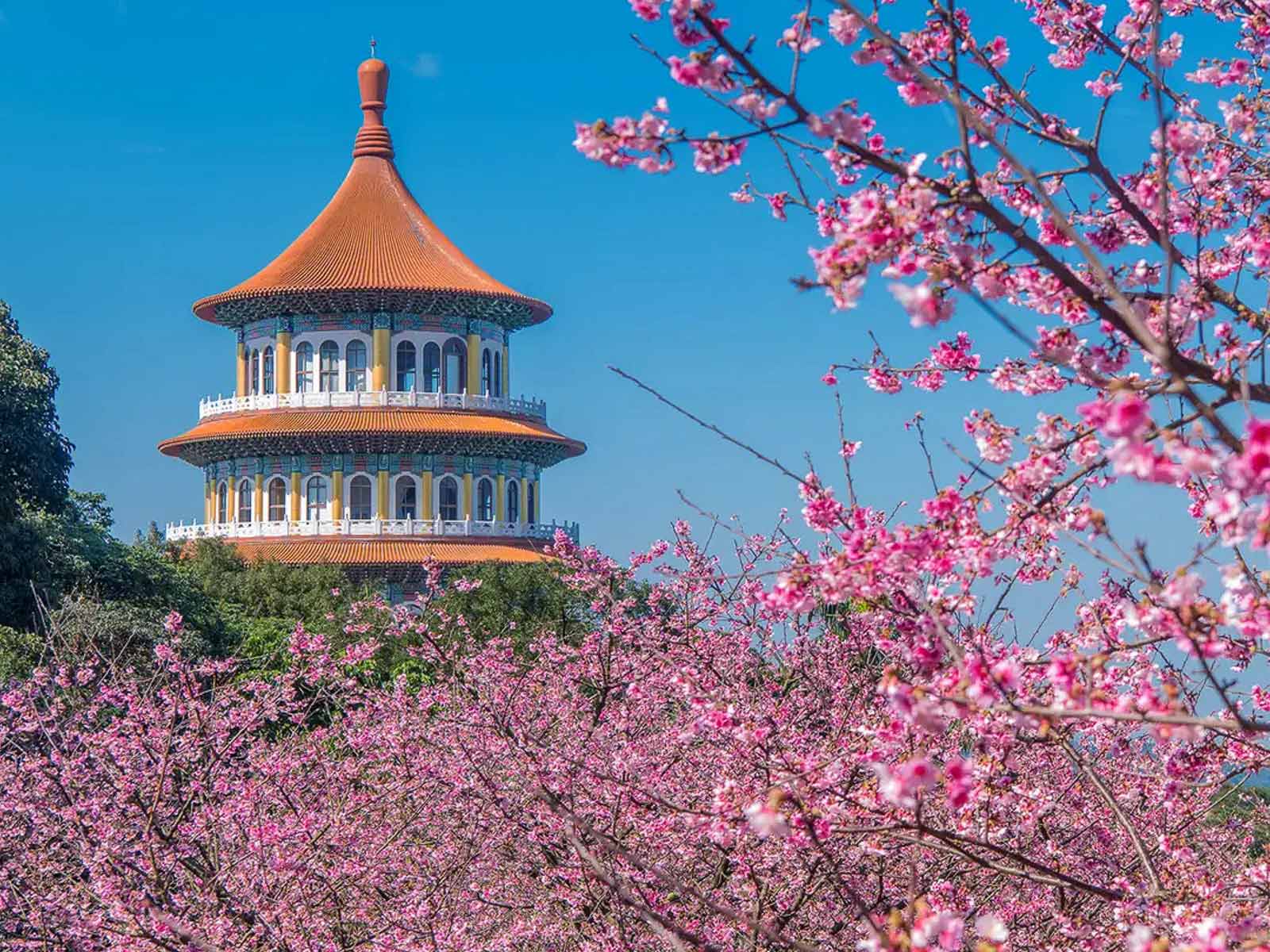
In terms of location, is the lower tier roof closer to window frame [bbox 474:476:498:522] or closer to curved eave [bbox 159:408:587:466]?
window frame [bbox 474:476:498:522]

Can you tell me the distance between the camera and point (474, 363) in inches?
1844

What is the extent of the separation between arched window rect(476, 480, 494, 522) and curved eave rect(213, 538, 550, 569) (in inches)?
62.9

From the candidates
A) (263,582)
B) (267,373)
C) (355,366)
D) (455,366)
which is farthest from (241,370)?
(263,582)

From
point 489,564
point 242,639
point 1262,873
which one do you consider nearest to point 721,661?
point 1262,873

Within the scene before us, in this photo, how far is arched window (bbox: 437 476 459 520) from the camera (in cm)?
4550

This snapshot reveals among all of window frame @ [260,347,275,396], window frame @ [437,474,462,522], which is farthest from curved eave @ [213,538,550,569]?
window frame @ [260,347,275,396]

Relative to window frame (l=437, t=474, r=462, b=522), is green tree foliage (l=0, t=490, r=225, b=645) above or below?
below

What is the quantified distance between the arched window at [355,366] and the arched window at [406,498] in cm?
281

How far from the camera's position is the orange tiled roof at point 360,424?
144 ft

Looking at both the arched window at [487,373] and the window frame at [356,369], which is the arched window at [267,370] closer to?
the window frame at [356,369]

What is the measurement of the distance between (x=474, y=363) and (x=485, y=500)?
3689 mm

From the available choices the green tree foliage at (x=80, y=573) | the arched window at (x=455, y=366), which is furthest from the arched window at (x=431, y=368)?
the green tree foliage at (x=80, y=573)

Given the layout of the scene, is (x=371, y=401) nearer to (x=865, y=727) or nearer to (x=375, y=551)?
(x=375, y=551)

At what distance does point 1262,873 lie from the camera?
16.9 ft
